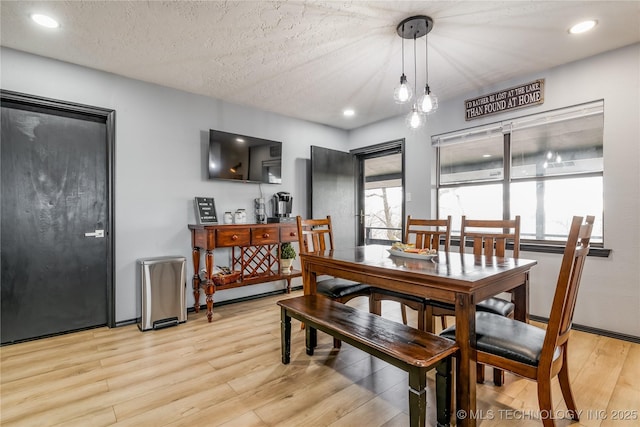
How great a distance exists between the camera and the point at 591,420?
1.63 metres

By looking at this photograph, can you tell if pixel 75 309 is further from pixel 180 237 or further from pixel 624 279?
pixel 624 279

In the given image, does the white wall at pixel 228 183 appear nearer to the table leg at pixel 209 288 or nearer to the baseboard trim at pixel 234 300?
the baseboard trim at pixel 234 300

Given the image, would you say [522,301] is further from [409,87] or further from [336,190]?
[336,190]

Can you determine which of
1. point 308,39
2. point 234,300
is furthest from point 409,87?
point 234,300

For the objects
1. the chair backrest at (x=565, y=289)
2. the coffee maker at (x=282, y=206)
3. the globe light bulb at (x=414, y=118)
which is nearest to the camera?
the chair backrest at (x=565, y=289)

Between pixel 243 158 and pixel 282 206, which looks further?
pixel 282 206

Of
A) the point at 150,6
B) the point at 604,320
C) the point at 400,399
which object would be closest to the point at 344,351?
the point at 400,399

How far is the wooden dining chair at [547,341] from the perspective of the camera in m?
1.35

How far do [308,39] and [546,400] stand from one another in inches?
110

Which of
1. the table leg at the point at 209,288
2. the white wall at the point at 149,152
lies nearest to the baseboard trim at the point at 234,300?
the white wall at the point at 149,152

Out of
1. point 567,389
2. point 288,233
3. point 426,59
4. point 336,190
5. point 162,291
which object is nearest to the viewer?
point 567,389

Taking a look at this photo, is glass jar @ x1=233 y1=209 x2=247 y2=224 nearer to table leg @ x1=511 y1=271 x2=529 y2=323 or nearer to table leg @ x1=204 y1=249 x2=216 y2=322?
table leg @ x1=204 y1=249 x2=216 y2=322

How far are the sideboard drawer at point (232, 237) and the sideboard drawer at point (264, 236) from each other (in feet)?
0.27

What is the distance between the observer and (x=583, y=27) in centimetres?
237
